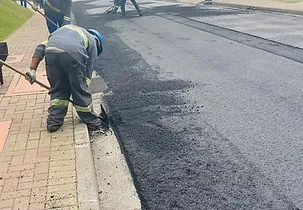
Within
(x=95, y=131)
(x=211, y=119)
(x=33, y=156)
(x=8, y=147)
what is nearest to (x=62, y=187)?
(x=33, y=156)

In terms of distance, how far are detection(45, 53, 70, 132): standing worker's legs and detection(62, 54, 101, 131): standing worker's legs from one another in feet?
0.39

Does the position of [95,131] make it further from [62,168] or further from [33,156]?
[62,168]

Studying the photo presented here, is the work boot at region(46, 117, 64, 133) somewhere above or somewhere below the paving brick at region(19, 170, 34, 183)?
above

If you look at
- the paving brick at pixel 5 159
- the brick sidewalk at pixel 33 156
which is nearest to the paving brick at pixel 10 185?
the brick sidewalk at pixel 33 156

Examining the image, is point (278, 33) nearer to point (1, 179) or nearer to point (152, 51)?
point (152, 51)

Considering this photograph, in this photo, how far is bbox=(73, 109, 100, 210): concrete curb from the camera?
10.7 feet

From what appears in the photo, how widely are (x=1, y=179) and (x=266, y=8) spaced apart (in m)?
16.6

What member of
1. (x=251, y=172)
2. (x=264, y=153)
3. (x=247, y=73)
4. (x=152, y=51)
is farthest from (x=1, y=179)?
(x=152, y=51)

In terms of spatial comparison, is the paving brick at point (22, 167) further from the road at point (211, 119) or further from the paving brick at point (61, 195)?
the road at point (211, 119)

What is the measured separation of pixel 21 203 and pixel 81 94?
5.90 ft

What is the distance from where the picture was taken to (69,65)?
457 centimetres

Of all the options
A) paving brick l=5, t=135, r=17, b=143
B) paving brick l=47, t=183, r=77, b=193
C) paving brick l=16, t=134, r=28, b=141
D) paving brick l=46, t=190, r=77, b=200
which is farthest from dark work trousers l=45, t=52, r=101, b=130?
paving brick l=46, t=190, r=77, b=200

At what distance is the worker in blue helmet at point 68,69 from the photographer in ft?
15.0

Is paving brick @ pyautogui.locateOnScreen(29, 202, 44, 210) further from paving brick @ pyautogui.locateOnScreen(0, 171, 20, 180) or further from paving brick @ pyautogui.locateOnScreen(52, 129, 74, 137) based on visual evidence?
paving brick @ pyautogui.locateOnScreen(52, 129, 74, 137)
